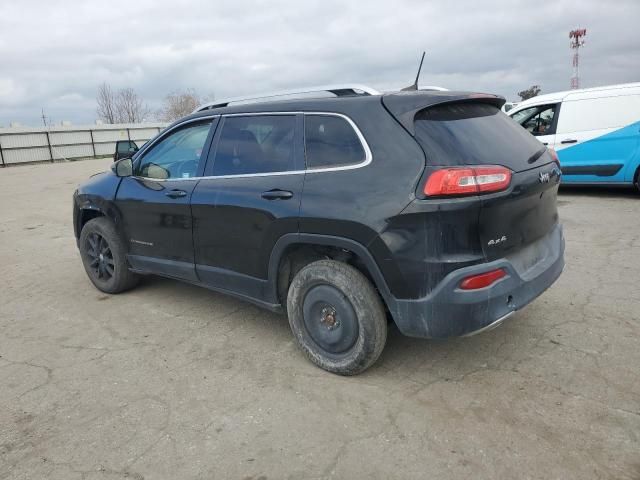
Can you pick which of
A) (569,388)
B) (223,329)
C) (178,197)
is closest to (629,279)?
(569,388)

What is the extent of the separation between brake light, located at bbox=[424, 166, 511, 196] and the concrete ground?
48.0 inches

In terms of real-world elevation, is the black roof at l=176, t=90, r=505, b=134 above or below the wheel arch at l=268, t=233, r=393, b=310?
above

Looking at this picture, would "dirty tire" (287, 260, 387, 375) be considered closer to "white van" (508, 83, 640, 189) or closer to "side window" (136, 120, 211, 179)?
"side window" (136, 120, 211, 179)

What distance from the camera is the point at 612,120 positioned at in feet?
28.5

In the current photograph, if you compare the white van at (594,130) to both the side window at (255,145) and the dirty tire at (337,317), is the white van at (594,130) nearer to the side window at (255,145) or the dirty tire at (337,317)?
the side window at (255,145)

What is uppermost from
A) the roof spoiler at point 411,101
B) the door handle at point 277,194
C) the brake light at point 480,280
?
the roof spoiler at point 411,101

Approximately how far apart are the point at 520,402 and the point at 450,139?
1.55 meters

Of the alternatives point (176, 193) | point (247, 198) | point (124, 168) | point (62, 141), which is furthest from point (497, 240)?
point (62, 141)

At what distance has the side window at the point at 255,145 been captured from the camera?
3.42m

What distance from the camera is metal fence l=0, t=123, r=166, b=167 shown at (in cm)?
2941

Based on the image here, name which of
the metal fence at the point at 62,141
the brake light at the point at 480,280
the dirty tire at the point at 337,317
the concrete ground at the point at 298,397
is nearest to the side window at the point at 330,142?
the dirty tire at the point at 337,317

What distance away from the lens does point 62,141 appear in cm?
3250

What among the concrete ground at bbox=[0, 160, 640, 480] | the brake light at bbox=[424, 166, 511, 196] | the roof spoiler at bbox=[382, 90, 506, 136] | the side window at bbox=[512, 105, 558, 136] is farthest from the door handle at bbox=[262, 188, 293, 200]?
the side window at bbox=[512, 105, 558, 136]

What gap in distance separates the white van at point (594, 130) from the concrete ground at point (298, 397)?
481cm
